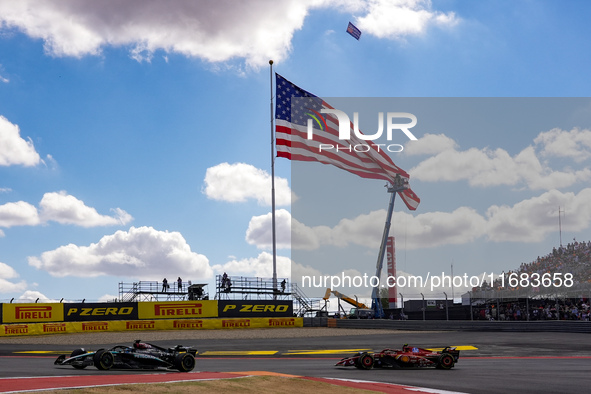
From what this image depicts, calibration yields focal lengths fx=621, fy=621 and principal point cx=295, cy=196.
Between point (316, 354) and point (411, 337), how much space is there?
8.81m

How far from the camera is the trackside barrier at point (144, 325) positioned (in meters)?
36.8

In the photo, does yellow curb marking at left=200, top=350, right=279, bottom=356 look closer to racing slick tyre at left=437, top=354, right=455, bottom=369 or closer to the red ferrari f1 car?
the red ferrari f1 car

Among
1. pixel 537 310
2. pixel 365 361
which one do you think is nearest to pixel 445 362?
pixel 365 361

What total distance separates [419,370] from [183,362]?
6.83 m

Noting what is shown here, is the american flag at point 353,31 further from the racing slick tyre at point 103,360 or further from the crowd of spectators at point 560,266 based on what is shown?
the racing slick tyre at point 103,360

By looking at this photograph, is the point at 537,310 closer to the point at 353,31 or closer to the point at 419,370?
the point at 419,370

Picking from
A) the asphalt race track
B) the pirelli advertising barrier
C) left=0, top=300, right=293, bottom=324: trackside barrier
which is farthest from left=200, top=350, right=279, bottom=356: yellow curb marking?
left=0, top=300, right=293, bottom=324: trackside barrier

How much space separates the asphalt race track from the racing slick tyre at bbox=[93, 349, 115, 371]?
28cm

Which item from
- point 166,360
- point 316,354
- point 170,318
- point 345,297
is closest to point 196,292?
point 170,318

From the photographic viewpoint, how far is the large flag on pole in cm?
4016

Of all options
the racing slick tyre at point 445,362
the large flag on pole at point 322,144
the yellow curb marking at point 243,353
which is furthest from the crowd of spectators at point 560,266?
the racing slick tyre at point 445,362

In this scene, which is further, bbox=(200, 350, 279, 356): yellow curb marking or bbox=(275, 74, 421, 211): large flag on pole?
bbox=(275, 74, 421, 211): large flag on pole

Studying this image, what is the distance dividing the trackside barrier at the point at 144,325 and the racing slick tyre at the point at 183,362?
957 inches

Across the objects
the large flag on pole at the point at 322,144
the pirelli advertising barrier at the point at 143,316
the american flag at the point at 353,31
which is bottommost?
the pirelli advertising barrier at the point at 143,316
